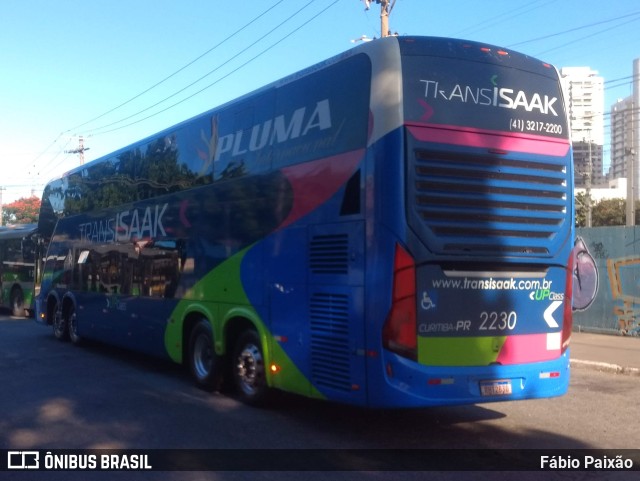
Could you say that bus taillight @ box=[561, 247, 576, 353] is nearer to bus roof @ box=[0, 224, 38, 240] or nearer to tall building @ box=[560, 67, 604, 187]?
bus roof @ box=[0, 224, 38, 240]

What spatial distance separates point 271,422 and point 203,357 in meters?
2.40

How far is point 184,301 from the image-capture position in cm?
1058

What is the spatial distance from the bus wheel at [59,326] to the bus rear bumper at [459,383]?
11340 millimetres

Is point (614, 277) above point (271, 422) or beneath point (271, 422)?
above

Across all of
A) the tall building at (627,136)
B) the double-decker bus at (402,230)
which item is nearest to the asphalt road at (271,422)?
the double-decker bus at (402,230)

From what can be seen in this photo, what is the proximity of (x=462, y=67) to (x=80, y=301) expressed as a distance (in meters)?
10.7

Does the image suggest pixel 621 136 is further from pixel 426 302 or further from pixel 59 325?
pixel 426 302

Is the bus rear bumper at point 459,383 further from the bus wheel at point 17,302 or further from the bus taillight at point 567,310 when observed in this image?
the bus wheel at point 17,302

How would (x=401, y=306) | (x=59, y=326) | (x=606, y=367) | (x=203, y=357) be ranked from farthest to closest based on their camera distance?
1. (x=59, y=326)
2. (x=606, y=367)
3. (x=203, y=357)
4. (x=401, y=306)

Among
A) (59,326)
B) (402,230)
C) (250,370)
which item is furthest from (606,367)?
(59,326)

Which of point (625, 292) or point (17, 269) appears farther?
point (17, 269)

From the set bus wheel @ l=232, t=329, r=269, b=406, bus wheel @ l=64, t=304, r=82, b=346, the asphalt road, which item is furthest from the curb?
bus wheel @ l=64, t=304, r=82, b=346

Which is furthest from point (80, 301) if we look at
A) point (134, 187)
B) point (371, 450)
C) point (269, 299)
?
point (371, 450)

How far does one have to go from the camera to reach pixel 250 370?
897 cm
